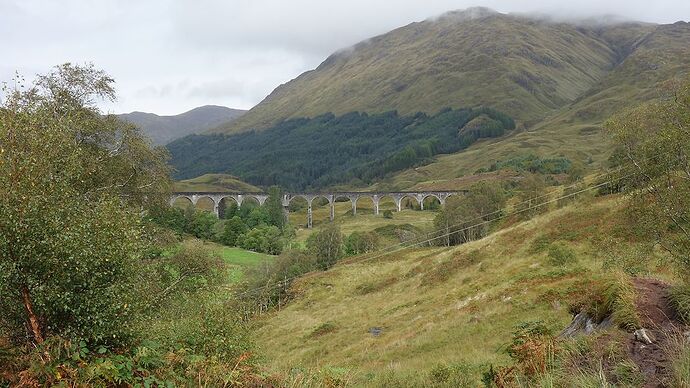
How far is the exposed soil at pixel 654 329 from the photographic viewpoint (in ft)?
26.9

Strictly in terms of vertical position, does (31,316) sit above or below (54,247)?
below

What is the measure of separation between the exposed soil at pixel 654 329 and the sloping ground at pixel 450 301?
15.8 feet

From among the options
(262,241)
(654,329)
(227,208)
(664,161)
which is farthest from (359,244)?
(654,329)

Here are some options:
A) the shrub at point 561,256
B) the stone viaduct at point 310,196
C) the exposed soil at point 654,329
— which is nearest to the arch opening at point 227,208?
the stone viaduct at point 310,196

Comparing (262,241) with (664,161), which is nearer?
(664,161)

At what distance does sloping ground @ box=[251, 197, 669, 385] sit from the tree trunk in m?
6.61

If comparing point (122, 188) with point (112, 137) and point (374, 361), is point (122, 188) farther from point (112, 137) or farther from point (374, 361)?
point (374, 361)

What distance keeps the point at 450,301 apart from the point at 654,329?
26.1 meters

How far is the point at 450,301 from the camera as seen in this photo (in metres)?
35.4

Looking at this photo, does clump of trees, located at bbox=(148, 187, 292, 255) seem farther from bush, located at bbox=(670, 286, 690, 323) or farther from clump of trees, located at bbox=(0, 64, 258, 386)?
bush, located at bbox=(670, 286, 690, 323)

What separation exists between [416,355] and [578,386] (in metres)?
17.5

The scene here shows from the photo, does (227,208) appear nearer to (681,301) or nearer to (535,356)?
(535,356)

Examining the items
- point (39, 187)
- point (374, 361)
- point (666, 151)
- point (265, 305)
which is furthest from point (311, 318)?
point (39, 187)

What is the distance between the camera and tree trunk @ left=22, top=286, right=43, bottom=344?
868cm
